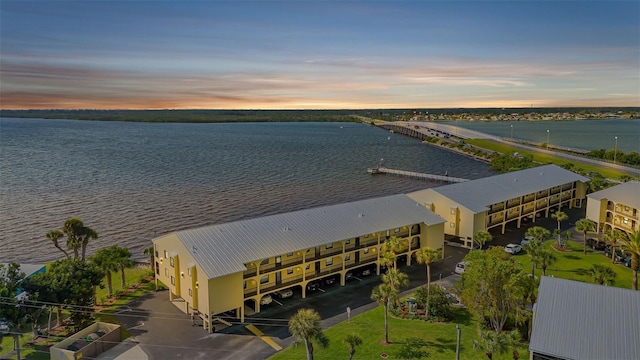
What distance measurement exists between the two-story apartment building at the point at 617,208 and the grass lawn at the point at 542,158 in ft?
125

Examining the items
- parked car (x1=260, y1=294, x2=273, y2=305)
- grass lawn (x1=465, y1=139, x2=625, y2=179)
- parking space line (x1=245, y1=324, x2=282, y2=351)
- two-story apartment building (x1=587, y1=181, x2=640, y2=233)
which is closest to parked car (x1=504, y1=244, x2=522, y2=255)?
two-story apartment building (x1=587, y1=181, x2=640, y2=233)

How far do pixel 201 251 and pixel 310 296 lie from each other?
420 inches

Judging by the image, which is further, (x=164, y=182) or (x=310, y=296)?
(x=164, y=182)

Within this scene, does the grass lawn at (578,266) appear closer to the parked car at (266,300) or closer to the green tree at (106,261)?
the parked car at (266,300)

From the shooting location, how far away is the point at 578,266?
46.9 metres

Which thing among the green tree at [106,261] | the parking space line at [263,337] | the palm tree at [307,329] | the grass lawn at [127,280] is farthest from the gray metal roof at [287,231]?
the grass lawn at [127,280]

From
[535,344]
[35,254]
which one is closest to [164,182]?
[35,254]

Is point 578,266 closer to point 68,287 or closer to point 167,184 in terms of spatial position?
point 68,287

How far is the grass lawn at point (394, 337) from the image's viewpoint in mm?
30544

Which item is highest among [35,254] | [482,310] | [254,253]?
[254,253]

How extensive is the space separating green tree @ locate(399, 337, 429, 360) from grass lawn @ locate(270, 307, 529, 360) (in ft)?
1.07

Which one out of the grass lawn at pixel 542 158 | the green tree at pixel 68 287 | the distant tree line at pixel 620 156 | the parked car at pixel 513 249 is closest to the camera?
the green tree at pixel 68 287

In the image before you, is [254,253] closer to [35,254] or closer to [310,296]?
[310,296]

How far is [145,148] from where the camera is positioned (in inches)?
7131
